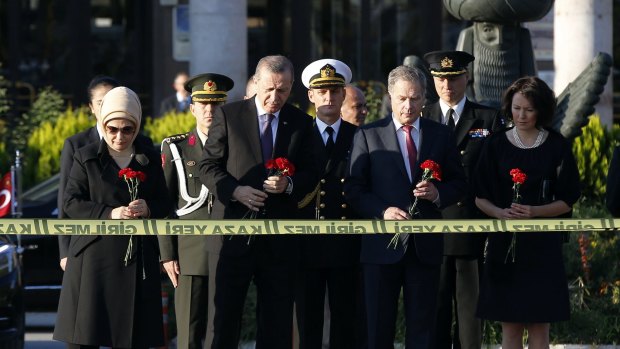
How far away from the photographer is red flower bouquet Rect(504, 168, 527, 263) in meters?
8.83

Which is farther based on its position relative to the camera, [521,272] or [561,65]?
[561,65]

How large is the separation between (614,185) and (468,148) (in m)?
1.57

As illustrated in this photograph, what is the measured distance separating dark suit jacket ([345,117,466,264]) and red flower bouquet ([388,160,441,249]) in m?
0.04

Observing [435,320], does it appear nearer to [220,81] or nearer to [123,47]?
[220,81]

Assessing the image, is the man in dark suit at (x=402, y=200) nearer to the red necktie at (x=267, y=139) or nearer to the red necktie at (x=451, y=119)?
the red necktie at (x=267, y=139)

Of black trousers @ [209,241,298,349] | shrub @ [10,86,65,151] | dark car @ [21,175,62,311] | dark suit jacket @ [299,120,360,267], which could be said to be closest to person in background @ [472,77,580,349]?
dark suit jacket @ [299,120,360,267]

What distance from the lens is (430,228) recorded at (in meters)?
8.36

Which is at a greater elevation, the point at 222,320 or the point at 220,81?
the point at 220,81

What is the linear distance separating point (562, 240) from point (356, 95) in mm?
1846

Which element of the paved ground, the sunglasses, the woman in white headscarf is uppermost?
the sunglasses

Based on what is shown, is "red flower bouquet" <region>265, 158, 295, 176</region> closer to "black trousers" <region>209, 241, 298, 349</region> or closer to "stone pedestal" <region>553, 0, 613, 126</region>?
"black trousers" <region>209, 241, 298, 349</region>

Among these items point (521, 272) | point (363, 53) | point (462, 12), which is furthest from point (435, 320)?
point (363, 53)

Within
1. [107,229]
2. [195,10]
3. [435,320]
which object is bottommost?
[435,320]

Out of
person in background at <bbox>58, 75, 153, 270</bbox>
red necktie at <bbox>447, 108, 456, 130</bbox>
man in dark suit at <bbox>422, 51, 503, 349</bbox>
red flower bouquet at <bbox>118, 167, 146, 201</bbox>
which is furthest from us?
red necktie at <bbox>447, 108, 456, 130</bbox>
